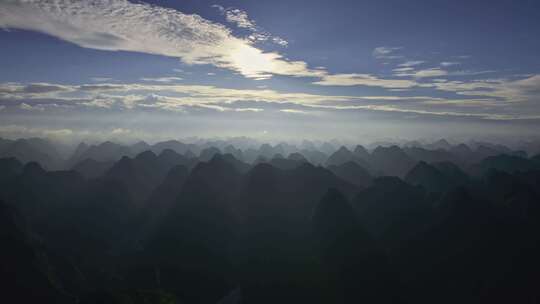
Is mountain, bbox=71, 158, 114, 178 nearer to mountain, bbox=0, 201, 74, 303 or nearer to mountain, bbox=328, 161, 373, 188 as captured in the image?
mountain, bbox=0, 201, 74, 303

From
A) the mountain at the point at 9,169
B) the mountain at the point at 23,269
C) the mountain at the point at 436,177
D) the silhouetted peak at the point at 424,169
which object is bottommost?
the mountain at the point at 23,269

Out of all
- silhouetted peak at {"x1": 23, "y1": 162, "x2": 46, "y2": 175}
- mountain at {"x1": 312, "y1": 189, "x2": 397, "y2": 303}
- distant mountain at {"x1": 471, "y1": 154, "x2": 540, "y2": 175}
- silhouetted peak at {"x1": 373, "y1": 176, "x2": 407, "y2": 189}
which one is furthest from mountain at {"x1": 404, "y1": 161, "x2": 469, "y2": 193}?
silhouetted peak at {"x1": 23, "y1": 162, "x2": 46, "y2": 175}

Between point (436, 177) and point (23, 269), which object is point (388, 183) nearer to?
point (436, 177)

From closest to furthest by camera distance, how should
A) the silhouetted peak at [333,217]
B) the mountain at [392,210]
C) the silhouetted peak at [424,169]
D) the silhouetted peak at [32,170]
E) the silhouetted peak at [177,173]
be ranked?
the silhouetted peak at [333,217], the mountain at [392,210], the silhouetted peak at [32,170], the silhouetted peak at [177,173], the silhouetted peak at [424,169]

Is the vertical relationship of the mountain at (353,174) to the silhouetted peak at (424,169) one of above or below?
below

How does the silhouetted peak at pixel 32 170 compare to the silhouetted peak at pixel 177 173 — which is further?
the silhouetted peak at pixel 177 173

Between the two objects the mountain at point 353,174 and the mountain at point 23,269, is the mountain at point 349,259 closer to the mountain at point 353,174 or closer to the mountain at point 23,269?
the mountain at point 23,269

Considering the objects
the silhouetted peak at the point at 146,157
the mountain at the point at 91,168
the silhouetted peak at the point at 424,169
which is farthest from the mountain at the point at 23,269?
the silhouetted peak at the point at 424,169

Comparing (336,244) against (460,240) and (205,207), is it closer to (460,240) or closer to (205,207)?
(460,240)

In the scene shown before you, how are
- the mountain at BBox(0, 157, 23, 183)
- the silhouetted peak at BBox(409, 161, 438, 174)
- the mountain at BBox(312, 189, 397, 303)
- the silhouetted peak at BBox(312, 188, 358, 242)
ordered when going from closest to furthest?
the mountain at BBox(312, 189, 397, 303) → the silhouetted peak at BBox(312, 188, 358, 242) → the mountain at BBox(0, 157, 23, 183) → the silhouetted peak at BBox(409, 161, 438, 174)
